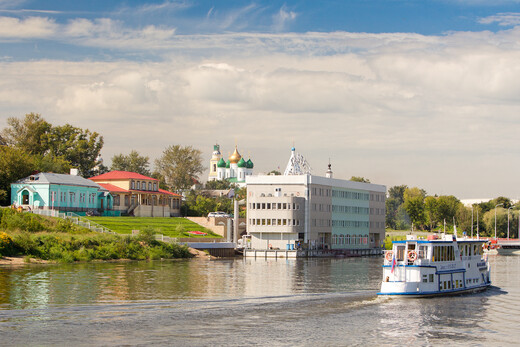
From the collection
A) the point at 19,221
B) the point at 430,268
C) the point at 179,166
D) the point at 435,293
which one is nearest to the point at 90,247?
the point at 19,221

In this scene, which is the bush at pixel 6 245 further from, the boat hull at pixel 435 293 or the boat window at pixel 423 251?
the boat window at pixel 423 251

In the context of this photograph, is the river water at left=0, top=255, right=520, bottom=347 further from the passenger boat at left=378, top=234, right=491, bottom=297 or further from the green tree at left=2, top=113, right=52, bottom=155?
the green tree at left=2, top=113, right=52, bottom=155

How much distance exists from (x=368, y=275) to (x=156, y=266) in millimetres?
24561

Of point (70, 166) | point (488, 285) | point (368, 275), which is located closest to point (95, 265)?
point (368, 275)

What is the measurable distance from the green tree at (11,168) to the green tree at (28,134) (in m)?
25.4

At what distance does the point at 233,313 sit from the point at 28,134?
118 metres

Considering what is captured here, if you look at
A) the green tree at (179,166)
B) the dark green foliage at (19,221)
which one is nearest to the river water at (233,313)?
the dark green foliage at (19,221)

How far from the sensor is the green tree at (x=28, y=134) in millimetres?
154500

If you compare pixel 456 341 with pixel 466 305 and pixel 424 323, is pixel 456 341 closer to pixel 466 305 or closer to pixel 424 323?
pixel 424 323

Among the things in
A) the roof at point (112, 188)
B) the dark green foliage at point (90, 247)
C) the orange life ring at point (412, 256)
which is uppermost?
the roof at point (112, 188)

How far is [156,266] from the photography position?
88000mm

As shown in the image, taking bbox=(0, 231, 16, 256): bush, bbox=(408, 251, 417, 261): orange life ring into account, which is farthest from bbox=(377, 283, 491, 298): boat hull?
bbox=(0, 231, 16, 256): bush

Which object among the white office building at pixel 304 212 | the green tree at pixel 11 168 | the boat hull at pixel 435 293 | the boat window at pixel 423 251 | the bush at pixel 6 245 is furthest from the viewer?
the white office building at pixel 304 212

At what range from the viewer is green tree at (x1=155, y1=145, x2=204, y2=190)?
18838 cm
